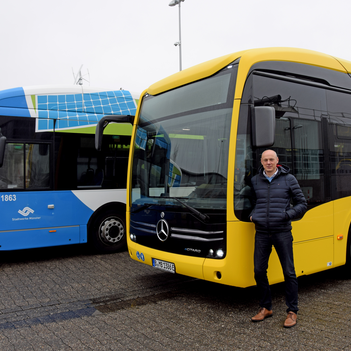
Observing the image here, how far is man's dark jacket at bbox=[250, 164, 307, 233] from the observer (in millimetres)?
4012

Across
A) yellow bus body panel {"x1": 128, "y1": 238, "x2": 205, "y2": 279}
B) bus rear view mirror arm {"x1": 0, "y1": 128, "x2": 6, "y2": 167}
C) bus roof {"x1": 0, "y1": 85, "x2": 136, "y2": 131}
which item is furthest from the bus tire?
yellow bus body panel {"x1": 128, "y1": 238, "x2": 205, "y2": 279}

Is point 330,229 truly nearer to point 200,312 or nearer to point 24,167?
point 200,312

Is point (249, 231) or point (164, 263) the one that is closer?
point (249, 231)

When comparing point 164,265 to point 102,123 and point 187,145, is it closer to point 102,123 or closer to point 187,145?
point 187,145

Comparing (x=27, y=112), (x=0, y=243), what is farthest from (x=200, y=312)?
(x=27, y=112)

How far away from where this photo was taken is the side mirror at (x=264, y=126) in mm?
4098

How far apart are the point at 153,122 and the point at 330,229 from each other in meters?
2.85

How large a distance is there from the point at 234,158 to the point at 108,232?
439 centimetres

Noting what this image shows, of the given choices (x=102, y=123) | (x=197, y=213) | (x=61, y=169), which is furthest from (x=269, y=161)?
(x=61, y=169)

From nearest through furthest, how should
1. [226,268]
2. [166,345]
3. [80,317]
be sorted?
[166,345] < [226,268] < [80,317]

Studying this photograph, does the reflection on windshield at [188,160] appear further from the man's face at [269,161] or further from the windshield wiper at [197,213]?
the man's face at [269,161]

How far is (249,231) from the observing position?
14.1ft

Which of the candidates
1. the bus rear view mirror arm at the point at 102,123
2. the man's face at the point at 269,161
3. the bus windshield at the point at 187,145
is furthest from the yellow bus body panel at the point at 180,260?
the bus rear view mirror arm at the point at 102,123

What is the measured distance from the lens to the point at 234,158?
427 cm
